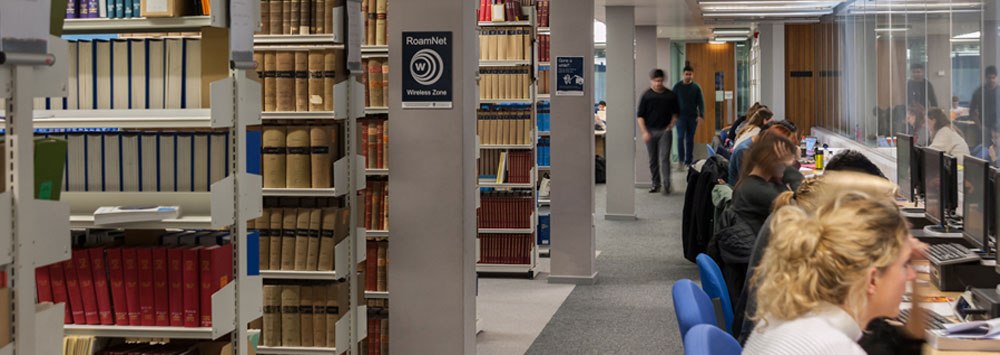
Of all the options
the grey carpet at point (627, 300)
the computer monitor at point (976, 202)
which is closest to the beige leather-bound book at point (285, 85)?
the grey carpet at point (627, 300)

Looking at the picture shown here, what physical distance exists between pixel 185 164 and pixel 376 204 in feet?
6.98

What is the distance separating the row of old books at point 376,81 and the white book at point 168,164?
2.00 m

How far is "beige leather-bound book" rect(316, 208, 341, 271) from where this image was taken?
14.6ft

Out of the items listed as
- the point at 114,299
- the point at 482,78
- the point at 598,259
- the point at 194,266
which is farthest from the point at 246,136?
the point at 598,259

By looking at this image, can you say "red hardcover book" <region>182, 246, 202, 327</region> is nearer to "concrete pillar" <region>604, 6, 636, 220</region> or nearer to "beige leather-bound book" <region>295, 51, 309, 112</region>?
"beige leather-bound book" <region>295, 51, 309, 112</region>

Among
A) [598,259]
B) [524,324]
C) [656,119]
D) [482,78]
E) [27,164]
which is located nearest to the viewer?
[27,164]

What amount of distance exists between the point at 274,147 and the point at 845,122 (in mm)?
9510

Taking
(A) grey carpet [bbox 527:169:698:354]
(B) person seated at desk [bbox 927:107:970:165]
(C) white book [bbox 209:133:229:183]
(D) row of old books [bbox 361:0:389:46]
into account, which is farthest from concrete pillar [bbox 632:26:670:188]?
(C) white book [bbox 209:133:229:183]

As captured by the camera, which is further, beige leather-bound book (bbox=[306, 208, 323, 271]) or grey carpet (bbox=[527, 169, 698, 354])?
grey carpet (bbox=[527, 169, 698, 354])

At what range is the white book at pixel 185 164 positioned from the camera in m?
3.57

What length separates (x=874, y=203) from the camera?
6.43 feet

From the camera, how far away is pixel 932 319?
312 cm

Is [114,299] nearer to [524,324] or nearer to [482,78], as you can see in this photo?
[524,324]

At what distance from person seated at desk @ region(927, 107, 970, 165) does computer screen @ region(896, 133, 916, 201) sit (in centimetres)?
44
